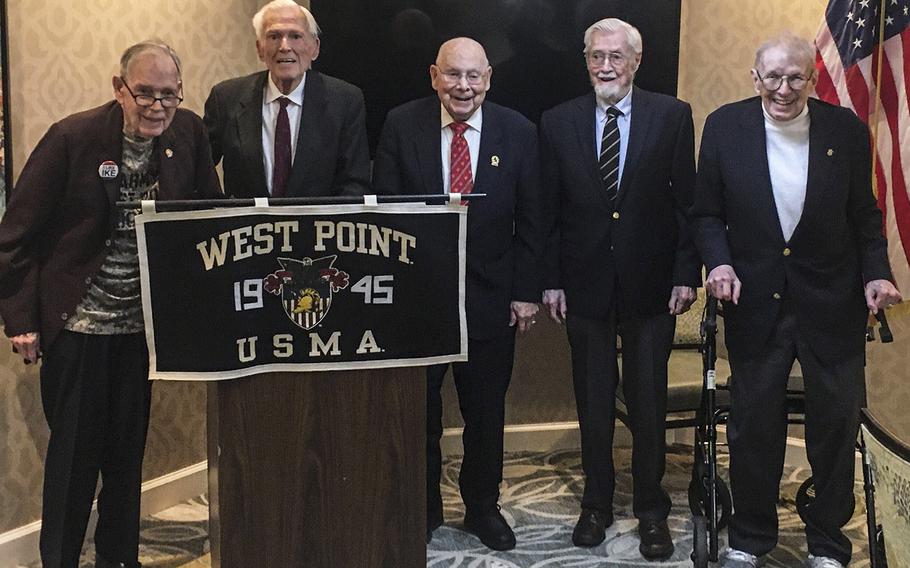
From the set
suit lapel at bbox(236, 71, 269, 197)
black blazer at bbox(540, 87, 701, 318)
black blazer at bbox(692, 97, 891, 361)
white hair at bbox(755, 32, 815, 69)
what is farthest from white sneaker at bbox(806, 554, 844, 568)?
suit lapel at bbox(236, 71, 269, 197)

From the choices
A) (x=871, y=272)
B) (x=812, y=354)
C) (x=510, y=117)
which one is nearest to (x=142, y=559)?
(x=510, y=117)

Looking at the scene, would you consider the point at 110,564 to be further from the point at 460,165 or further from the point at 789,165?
the point at 789,165

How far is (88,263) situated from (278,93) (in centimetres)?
85

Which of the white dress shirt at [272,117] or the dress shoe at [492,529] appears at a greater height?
the white dress shirt at [272,117]

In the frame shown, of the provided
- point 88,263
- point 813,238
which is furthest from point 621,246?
point 88,263

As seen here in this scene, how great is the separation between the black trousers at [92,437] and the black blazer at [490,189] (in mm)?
1060

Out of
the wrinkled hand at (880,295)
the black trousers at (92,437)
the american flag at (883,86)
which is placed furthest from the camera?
the american flag at (883,86)

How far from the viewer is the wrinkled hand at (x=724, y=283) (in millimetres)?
3131

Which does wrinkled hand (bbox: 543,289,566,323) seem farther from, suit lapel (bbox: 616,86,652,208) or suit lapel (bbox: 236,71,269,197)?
suit lapel (bbox: 236,71,269,197)

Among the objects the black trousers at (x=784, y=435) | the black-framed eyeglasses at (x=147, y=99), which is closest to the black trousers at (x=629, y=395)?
the black trousers at (x=784, y=435)

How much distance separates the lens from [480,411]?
3510 mm

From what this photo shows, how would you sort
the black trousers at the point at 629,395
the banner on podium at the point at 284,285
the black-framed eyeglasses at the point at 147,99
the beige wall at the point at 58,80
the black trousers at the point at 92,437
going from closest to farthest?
the banner on podium at the point at 284,285, the black-framed eyeglasses at the point at 147,99, the black trousers at the point at 92,437, the beige wall at the point at 58,80, the black trousers at the point at 629,395

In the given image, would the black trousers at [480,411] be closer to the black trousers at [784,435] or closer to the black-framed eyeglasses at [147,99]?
the black trousers at [784,435]

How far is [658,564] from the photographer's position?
3.42 metres
